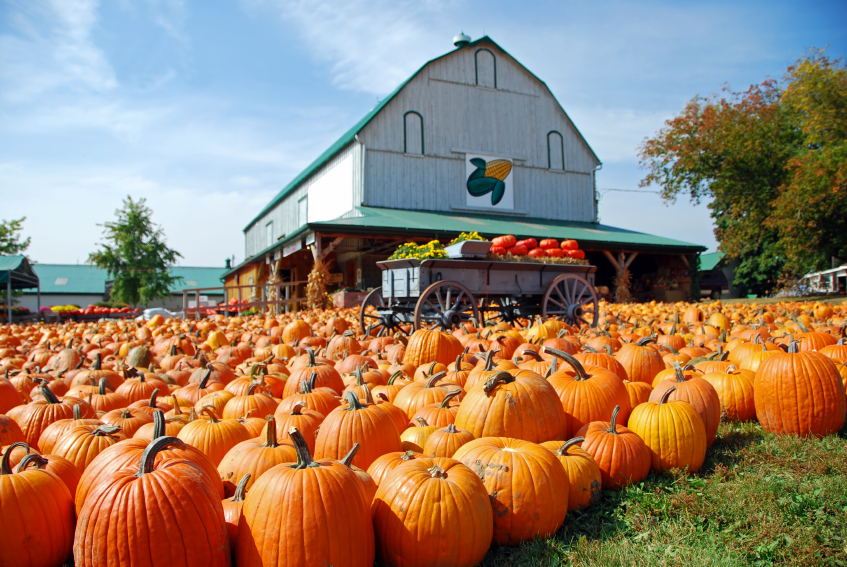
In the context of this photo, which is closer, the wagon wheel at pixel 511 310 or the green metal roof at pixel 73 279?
the wagon wheel at pixel 511 310

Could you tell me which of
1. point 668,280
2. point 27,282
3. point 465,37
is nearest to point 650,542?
point 668,280

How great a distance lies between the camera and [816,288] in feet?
128

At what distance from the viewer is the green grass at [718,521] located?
6.94 ft

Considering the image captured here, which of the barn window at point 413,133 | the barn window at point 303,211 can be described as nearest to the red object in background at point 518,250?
the barn window at point 413,133

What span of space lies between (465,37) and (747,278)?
27.0 meters

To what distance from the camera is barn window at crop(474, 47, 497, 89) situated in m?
22.0

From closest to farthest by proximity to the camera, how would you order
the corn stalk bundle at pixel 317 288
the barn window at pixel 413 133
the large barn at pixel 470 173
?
the corn stalk bundle at pixel 317 288 < the large barn at pixel 470 173 < the barn window at pixel 413 133

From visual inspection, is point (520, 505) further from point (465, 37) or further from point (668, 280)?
point (465, 37)

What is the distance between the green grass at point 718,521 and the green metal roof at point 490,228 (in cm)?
1299

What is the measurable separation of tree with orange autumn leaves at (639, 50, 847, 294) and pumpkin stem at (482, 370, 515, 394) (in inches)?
767

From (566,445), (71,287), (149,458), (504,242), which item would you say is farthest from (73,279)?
(566,445)

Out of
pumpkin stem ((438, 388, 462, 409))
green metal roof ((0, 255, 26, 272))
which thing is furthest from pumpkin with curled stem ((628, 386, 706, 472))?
green metal roof ((0, 255, 26, 272))

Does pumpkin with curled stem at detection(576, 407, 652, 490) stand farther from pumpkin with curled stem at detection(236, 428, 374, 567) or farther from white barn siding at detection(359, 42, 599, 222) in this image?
white barn siding at detection(359, 42, 599, 222)

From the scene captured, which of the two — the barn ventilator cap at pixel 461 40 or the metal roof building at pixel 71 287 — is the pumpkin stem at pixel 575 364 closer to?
the barn ventilator cap at pixel 461 40
